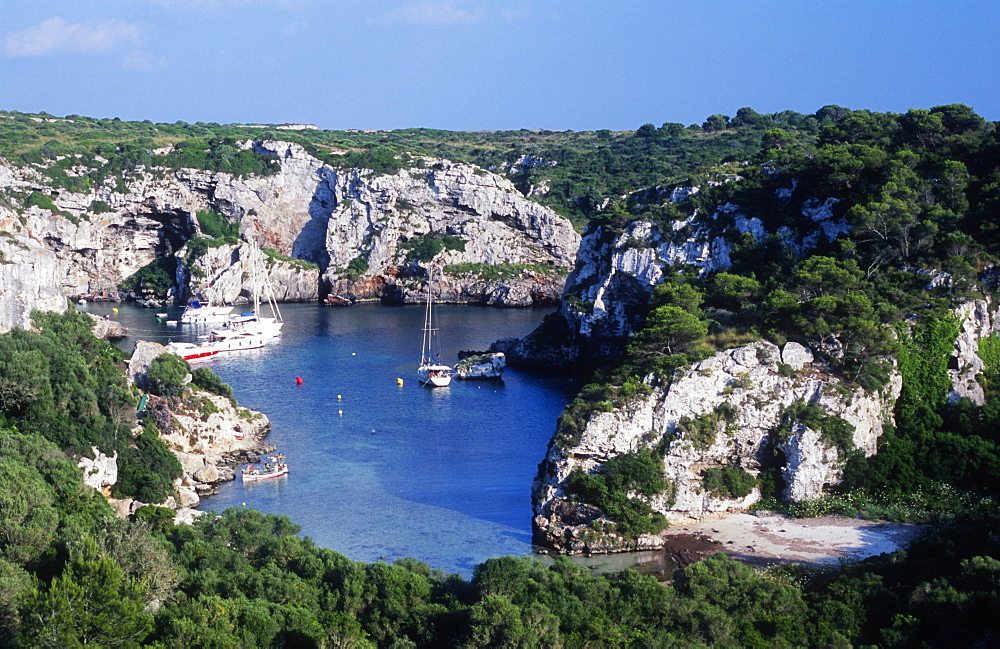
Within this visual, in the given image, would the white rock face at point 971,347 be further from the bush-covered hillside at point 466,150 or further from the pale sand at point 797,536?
the bush-covered hillside at point 466,150

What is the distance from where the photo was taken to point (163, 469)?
47.4 m

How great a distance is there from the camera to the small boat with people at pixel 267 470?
51.0 metres

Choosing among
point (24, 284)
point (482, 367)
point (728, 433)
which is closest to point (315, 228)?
point (482, 367)

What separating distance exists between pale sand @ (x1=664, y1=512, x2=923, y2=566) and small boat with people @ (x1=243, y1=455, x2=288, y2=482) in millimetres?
20014

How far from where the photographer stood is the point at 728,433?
4694 centimetres

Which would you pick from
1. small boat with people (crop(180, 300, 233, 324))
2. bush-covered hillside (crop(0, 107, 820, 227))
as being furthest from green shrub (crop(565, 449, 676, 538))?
small boat with people (crop(180, 300, 233, 324))

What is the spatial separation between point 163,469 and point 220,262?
72.5 m

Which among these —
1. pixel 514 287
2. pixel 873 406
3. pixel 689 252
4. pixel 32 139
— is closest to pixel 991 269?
pixel 873 406

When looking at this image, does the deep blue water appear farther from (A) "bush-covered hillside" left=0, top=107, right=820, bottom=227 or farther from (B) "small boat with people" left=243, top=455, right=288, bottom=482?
(A) "bush-covered hillside" left=0, top=107, right=820, bottom=227

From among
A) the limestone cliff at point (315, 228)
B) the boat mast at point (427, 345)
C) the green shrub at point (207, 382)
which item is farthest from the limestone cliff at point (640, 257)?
the limestone cliff at point (315, 228)

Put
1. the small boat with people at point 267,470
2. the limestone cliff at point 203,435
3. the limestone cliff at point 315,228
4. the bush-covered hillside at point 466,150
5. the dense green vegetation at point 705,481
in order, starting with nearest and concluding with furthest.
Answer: the dense green vegetation at point 705,481 < the limestone cliff at point 203,435 < the small boat with people at point 267,470 < the limestone cliff at point 315,228 < the bush-covered hillside at point 466,150

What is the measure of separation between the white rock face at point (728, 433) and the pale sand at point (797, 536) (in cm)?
138

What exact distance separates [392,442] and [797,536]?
81.0 feet

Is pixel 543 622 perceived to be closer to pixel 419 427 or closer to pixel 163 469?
pixel 163 469
